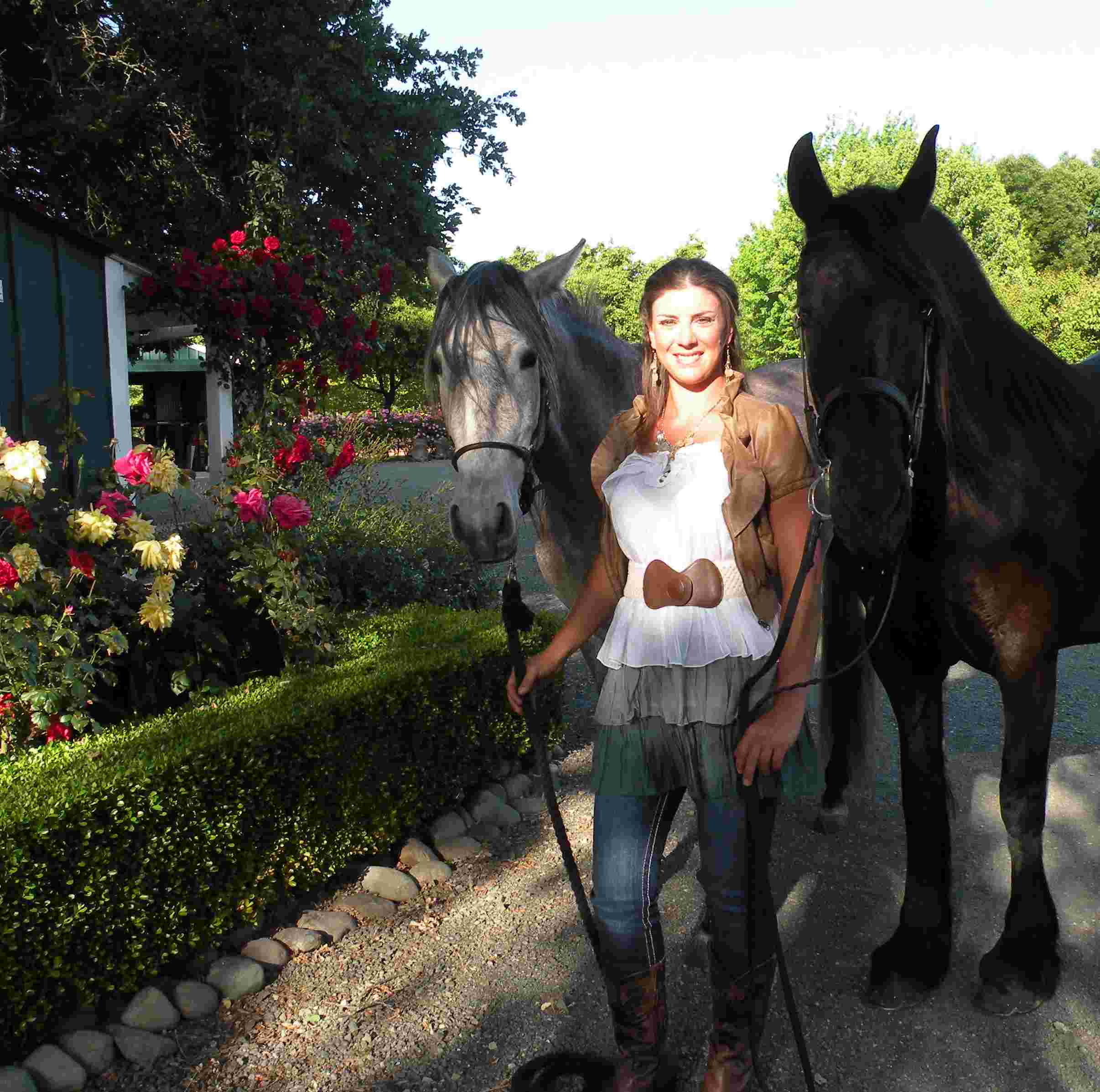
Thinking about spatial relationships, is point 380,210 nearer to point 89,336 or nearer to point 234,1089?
point 89,336

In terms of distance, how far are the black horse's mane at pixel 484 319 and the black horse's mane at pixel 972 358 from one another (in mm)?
807

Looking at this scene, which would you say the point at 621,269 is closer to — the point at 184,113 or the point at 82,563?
the point at 184,113

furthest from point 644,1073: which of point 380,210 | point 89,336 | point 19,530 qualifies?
point 380,210

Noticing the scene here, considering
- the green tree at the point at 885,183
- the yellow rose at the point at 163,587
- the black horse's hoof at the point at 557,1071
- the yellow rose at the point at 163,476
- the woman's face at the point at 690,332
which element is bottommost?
the black horse's hoof at the point at 557,1071

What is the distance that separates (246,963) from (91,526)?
67.3 inches

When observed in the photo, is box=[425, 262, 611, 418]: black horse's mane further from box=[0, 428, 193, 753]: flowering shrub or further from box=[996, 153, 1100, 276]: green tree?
box=[996, 153, 1100, 276]: green tree

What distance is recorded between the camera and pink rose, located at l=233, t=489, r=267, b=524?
429cm

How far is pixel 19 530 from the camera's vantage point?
11.4 feet

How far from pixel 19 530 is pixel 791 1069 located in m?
3.21

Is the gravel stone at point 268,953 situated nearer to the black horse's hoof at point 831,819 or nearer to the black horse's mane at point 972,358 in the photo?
the black horse's hoof at point 831,819

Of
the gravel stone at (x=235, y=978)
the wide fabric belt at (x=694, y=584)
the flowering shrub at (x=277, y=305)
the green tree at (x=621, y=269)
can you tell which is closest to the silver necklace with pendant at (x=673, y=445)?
the wide fabric belt at (x=694, y=584)

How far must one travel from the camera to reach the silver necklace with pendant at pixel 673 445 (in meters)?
2.08

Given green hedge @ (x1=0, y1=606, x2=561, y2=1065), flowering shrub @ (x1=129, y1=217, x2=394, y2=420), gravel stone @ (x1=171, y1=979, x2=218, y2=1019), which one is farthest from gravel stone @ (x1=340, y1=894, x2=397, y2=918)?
flowering shrub @ (x1=129, y1=217, x2=394, y2=420)

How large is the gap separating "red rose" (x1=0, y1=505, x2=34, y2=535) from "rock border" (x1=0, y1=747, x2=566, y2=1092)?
66.9 inches
